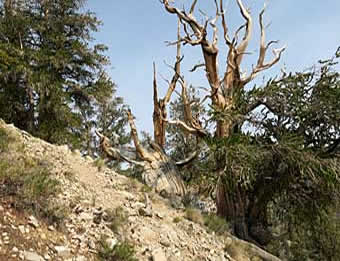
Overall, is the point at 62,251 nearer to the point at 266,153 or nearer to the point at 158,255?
the point at 158,255

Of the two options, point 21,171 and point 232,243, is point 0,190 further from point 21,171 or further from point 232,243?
point 232,243

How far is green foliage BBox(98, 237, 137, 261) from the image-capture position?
442 cm

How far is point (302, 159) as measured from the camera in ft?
29.4

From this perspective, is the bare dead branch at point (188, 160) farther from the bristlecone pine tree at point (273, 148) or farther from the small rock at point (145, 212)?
the small rock at point (145, 212)

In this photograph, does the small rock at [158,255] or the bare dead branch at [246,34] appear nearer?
the small rock at [158,255]

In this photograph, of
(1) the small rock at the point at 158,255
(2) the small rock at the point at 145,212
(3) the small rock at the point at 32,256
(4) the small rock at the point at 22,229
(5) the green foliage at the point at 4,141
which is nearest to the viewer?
(3) the small rock at the point at 32,256

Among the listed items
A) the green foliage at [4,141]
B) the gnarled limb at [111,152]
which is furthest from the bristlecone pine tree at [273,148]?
the green foliage at [4,141]

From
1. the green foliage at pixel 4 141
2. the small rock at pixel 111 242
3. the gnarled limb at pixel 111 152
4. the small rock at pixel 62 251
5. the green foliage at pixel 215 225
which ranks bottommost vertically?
the small rock at pixel 62 251

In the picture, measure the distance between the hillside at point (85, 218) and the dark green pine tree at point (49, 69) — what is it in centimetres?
730

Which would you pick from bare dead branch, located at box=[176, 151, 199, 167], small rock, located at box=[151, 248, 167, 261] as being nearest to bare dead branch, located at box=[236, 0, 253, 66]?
bare dead branch, located at box=[176, 151, 199, 167]

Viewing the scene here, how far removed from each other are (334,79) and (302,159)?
3.12 metres

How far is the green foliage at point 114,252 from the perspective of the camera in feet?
14.5

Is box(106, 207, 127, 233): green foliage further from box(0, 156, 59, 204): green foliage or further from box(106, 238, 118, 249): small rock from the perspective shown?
box(0, 156, 59, 204): green foliage

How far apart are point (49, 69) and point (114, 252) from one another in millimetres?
13300
